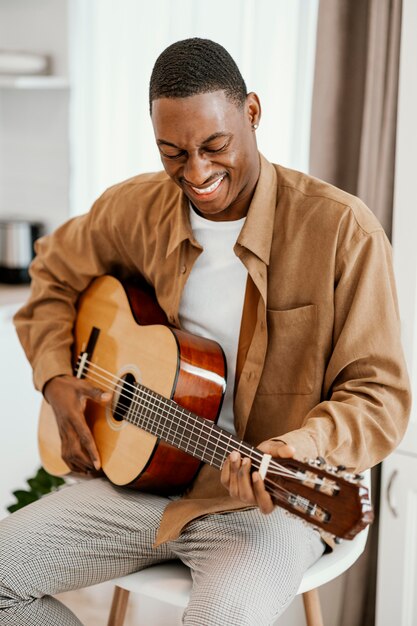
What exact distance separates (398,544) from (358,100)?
982 mm

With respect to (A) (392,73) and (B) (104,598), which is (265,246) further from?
(B) (104,598)

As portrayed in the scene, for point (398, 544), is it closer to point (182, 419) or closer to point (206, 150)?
point (182, 419)

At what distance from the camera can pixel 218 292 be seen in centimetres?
154

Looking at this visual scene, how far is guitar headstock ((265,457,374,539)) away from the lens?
41.5 inches

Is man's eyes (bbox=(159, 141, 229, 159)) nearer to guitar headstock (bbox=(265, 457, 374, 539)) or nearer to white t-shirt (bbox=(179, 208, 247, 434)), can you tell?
white t-shirt (bbox=(179, 208, 247, 434))

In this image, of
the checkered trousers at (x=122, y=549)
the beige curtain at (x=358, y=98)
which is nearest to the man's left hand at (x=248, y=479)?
the checkered trousers at (x=122, y=549)

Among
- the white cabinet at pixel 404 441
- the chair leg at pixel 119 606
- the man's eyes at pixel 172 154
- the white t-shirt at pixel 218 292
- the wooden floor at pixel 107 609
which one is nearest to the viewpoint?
the man's eyes at pixel 172 154

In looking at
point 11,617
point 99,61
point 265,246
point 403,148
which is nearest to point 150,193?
point 265,246

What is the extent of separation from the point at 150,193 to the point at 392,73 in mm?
580

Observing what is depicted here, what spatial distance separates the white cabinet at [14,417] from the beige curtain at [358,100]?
120 cm

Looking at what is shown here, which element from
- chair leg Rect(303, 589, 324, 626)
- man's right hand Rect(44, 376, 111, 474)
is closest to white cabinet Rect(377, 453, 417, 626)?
chair leg Rect(303, 589, 324, 626)

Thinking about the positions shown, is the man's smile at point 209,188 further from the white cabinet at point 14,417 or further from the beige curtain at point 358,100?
the white cabinet at point 14,417

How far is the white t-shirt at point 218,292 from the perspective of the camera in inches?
59.6

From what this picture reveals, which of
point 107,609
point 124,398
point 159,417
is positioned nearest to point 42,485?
point 107,609
